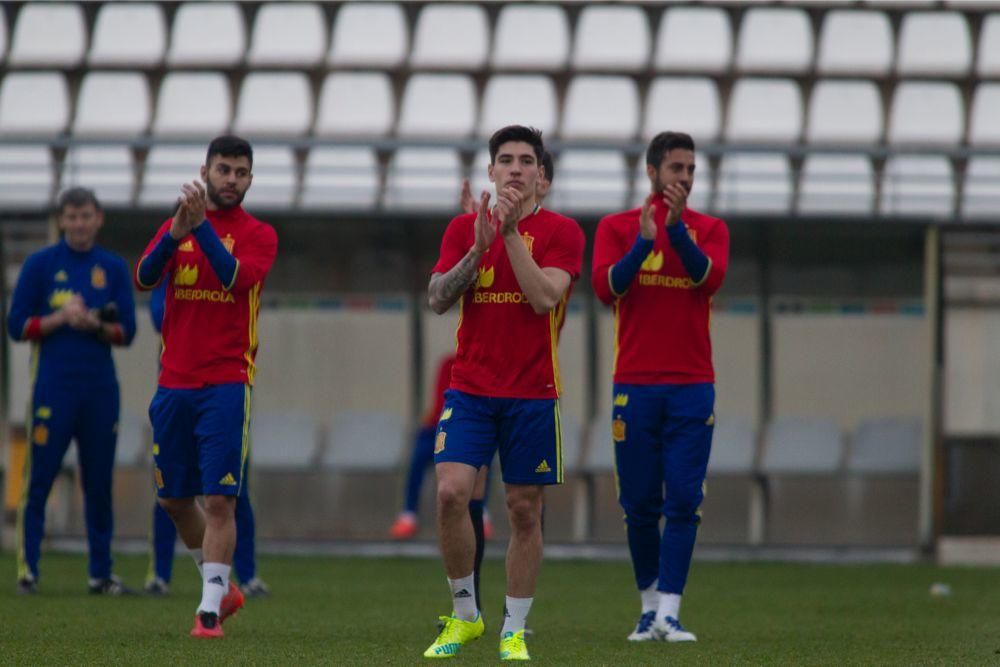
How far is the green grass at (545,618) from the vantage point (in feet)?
19.1

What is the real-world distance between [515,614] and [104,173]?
509 inches

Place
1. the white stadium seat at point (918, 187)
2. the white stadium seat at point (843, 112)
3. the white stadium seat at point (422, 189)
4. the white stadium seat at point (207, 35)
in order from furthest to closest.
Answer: the white stadium seat at point (207, 35)
the white stadium seat at point (843, 112)
the white stadium seat at point (918, 187)
the white stadium seat at point (422, 189)

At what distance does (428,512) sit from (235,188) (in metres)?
8.18

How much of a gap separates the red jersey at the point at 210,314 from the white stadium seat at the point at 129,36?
1564 centimetres

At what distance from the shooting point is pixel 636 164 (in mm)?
19797

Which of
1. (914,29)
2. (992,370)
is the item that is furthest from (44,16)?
(992,370)

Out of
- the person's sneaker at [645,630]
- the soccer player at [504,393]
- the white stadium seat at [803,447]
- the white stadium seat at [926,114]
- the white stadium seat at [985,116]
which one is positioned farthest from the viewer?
the white stadium seat at [926,114]

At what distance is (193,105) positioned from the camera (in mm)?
Result: 21578

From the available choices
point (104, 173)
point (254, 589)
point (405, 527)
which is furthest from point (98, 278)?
point (104, 173)

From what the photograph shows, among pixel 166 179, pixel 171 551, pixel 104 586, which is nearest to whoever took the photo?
pixel 104 586

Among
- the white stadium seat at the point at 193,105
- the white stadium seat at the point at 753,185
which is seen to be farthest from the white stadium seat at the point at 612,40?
the white stadium seat at the point at 193,105

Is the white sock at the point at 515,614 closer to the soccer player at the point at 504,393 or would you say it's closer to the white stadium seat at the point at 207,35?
the soccer player at the point at 504,393

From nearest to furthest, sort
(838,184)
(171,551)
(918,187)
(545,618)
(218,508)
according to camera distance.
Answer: (218,508)
(545,618)
(171,551)
(918,187)
(838,184)

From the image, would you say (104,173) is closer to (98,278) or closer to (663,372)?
(98,278)
